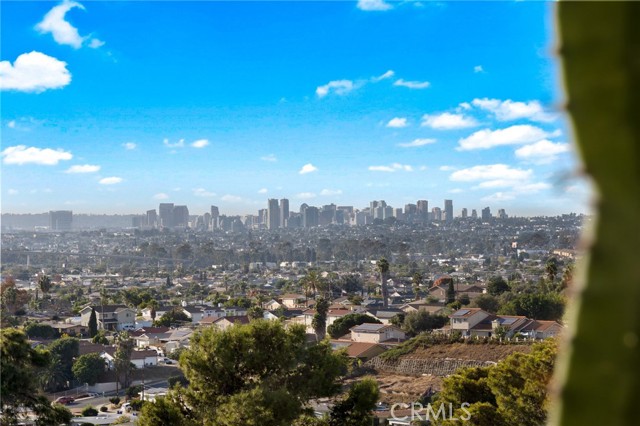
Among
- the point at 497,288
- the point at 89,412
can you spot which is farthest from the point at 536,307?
the point at 89,412

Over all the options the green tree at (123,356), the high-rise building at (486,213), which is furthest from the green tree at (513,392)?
the high-rise building at (486,213)

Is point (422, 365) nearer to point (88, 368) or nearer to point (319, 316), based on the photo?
point (319, 316)

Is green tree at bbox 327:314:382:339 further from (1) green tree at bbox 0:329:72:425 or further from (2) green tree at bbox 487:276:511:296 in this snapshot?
(1) green tree at bbox 0:329:72:425

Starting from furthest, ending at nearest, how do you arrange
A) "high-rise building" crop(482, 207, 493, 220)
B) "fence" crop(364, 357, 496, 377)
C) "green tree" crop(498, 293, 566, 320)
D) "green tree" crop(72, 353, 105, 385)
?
"high-rise building" crop(482, 207, 493, 220)
"green tree" crop(498, 293, 566, 320)
"green tree" crop(72, 353, 105, 385)
"fence" crop(364, 357, 496, 377)

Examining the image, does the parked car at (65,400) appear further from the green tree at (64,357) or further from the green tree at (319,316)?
the green tree at (319,316)

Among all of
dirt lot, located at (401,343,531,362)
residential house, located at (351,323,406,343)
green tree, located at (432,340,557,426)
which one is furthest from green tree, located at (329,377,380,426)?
residential house, located at (351,323,406,343)

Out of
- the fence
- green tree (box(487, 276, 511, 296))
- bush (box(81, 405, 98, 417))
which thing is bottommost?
bush (box(81, 405, 98, 417))

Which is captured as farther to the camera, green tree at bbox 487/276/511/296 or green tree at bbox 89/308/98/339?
green tree at bbox 487/276/511/296

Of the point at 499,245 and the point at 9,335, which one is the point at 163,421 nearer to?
the point at 9,335
